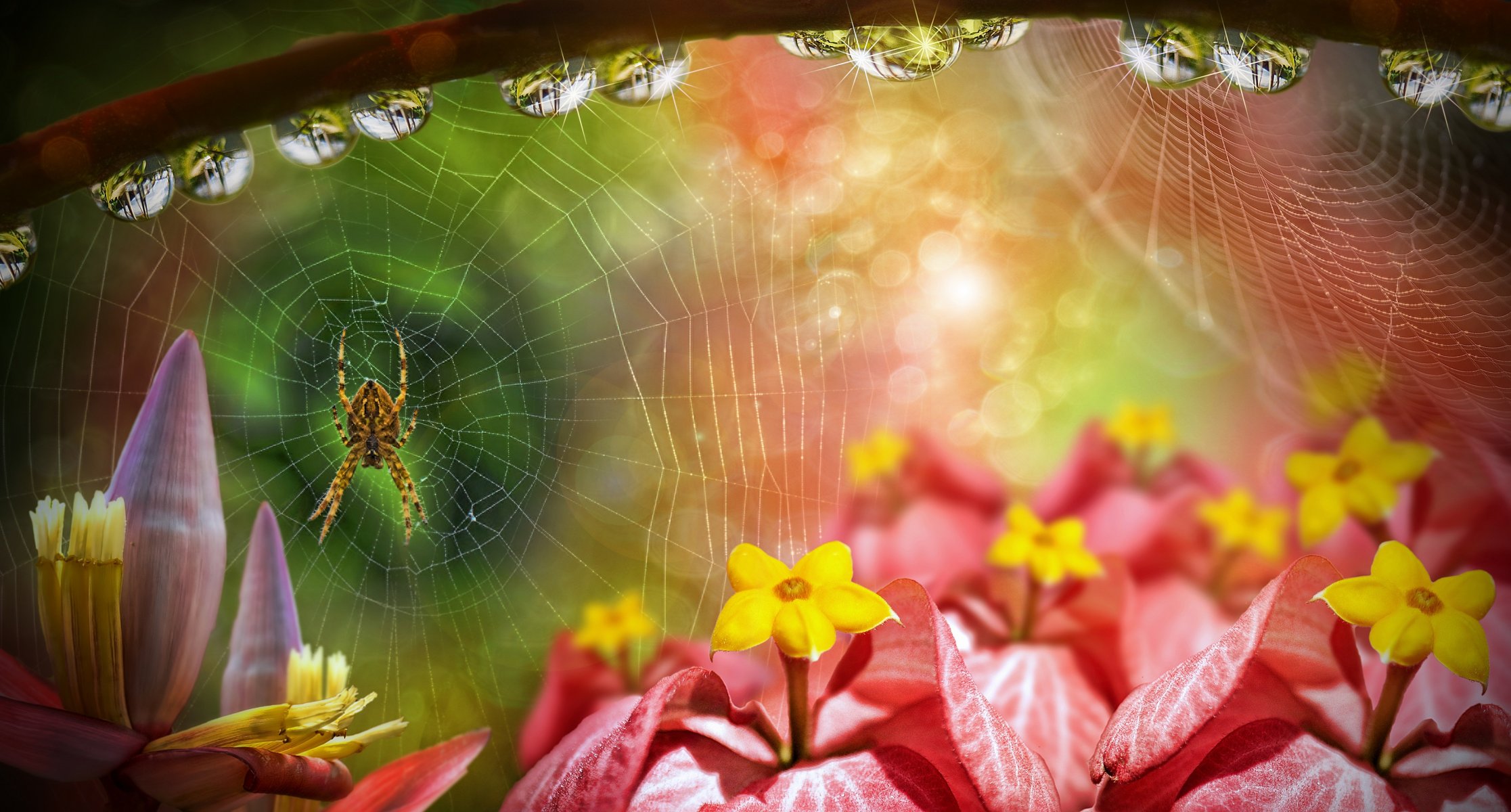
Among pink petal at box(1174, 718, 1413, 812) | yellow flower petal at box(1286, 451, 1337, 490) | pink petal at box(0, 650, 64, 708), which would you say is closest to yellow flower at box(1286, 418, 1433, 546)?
yellow flower petal at box(1286, 451, 1337, 490)

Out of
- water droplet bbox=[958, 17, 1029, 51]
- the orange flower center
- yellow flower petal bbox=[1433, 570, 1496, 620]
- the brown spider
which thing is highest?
water droplet bbox=[958, 17, 1029, 51]

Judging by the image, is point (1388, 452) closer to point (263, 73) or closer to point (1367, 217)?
point (1367, 217)

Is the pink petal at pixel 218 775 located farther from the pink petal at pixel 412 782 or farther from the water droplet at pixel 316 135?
the water droplet at pixel 316 135

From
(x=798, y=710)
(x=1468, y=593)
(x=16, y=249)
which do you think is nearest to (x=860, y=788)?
(x=798, y=710)

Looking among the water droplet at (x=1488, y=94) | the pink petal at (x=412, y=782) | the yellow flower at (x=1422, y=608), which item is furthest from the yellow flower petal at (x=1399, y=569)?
the pink petal at (x=412, y=782)

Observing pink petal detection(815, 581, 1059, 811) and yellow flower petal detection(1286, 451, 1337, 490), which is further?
yellow flower petal detection(1286, 451, 1337, 490)

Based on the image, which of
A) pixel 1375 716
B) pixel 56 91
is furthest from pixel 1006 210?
pixel 56 91

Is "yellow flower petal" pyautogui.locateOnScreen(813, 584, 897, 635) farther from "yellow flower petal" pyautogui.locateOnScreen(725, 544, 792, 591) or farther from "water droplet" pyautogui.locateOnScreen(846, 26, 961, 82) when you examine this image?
"water droplet" pyautogui.locateOnScreen(846, 26, 961, 82)
